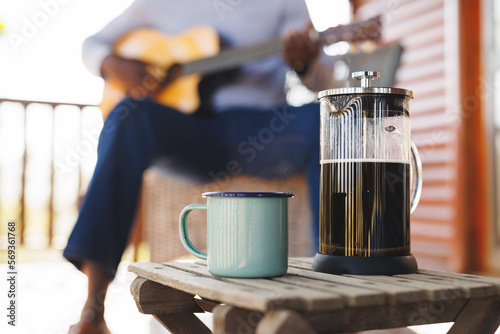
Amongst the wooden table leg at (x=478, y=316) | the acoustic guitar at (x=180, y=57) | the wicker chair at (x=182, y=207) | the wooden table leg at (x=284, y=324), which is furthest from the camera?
the acoustic guitar at (x=180, y=57)

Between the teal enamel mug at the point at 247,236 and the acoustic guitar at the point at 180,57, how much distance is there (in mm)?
1435

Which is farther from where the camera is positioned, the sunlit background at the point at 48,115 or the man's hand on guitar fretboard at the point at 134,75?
the sunlit background at the point at 48,115

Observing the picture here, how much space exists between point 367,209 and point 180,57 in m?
1.89

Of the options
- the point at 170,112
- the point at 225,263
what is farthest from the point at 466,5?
the point at 225,263

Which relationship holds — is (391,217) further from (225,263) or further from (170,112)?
(170,112)

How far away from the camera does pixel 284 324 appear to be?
493 millimetres

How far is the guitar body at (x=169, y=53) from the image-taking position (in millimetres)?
2295

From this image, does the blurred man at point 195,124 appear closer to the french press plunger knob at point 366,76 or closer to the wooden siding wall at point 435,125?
the french press plunger knob at point 366,76

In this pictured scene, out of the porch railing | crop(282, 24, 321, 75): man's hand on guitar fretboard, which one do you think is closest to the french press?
crop(282, 24, 321, 75): man's hand on guitar fretboard

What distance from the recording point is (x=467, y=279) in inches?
27.4

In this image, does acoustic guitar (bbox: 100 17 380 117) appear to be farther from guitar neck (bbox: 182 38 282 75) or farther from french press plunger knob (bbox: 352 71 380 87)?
french press plunger knob (bbox: 352 71 380 87)

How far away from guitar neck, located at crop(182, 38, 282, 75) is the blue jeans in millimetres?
407

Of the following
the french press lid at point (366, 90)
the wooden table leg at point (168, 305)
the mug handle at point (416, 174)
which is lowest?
the wooden table leg at point (168, 305)

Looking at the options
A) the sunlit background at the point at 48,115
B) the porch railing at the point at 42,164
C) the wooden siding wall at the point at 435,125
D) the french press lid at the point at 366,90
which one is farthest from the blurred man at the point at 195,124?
the wooden siding wall at the point at 435,125
